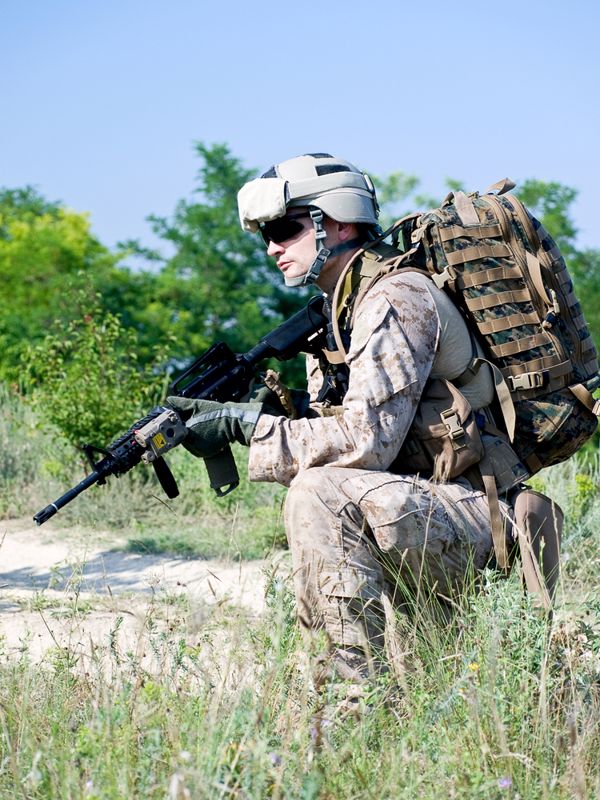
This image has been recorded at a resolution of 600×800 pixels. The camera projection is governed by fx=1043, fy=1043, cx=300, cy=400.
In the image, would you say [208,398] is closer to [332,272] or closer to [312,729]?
[332,272]

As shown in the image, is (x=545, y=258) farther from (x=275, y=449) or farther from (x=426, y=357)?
(x=275, y=449)

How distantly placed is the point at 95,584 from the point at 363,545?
2.40m

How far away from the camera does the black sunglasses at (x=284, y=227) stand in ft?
12.6

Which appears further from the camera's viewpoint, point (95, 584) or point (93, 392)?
point (93, 392)

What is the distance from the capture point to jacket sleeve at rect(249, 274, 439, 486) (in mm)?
3359

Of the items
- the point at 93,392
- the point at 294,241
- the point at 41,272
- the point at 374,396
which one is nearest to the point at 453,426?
the point at 374,396

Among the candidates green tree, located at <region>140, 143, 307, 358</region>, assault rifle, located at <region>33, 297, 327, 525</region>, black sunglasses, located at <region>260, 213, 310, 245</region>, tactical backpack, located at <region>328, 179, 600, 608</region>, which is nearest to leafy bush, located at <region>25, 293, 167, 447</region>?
assault rifle, located at <region>33, 297, 327, 525</region>

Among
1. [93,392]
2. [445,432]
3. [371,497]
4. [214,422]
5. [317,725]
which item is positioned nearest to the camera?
[317,725]

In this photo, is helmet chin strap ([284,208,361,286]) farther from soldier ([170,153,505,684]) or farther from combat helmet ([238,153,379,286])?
soldier ([170,153,505,684])

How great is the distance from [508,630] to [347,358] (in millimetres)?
1035

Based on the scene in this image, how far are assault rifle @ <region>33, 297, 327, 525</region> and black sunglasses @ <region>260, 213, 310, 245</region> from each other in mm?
311

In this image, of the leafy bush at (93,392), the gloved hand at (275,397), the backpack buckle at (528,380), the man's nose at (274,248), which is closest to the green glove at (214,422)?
the gloved hand at (275,397)

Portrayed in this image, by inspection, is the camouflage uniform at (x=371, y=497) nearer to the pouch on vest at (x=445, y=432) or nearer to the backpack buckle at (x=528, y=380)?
the pouch on vest at (x=445, y=432)

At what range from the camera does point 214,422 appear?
3605 mm
